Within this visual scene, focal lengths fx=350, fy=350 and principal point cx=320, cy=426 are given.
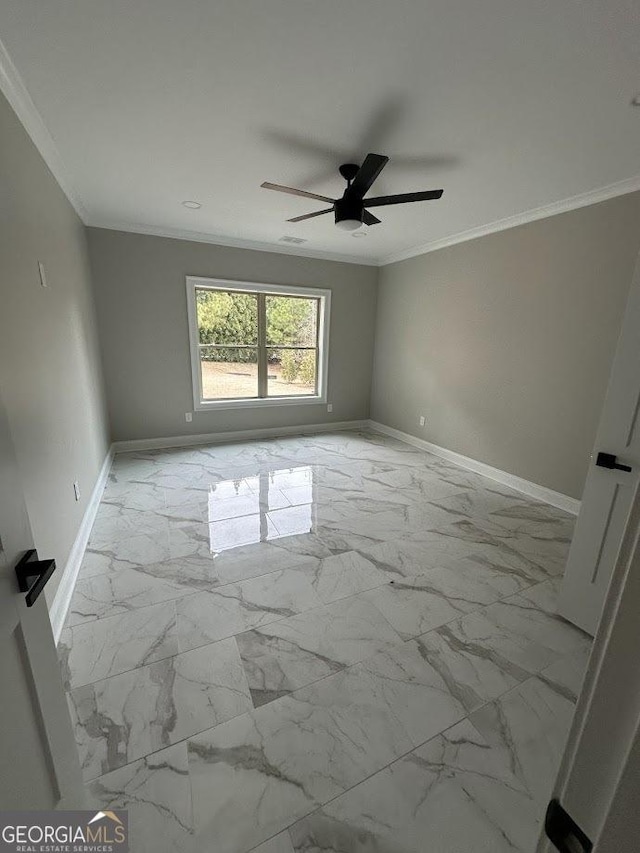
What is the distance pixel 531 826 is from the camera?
1.10 m

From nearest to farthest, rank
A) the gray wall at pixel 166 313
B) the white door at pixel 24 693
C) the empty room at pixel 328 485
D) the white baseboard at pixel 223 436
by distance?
the white door at pixel 24 693, the empty room at pixel 328 485, the gray wall at pixel 166 313, the white baseboard at pixel 223 436

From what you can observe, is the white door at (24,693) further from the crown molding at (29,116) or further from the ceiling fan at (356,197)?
the ceiling fan at (356,197)

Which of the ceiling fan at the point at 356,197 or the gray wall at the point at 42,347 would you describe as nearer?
the gray wall at the point at 42,347

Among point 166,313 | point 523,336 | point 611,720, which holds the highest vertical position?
point 166,313

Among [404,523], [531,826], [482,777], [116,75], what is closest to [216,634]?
[482,777]

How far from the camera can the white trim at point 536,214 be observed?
259cm

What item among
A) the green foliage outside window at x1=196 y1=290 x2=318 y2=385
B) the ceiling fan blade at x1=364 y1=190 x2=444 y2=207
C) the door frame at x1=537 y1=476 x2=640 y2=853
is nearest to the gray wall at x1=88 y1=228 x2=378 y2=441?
the green foliage outside window at x1=196 y1=290 x2=318 y2=385

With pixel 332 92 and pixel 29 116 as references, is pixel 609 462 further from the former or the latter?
pixel 29 116

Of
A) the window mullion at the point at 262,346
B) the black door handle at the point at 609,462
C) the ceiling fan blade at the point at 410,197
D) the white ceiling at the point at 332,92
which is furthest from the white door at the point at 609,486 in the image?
the window mullion at the point at 262,346

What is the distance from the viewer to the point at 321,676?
1.56 metres

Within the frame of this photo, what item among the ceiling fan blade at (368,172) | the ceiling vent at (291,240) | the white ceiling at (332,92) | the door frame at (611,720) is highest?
the white ceiling at (332,92)

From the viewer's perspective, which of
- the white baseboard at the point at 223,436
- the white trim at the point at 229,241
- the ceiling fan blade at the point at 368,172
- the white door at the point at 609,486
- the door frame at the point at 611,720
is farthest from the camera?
the white baseboard at the point at 223,436

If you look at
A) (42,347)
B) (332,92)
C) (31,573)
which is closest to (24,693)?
(31,573)

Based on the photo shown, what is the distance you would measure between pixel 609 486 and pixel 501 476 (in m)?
2.13
